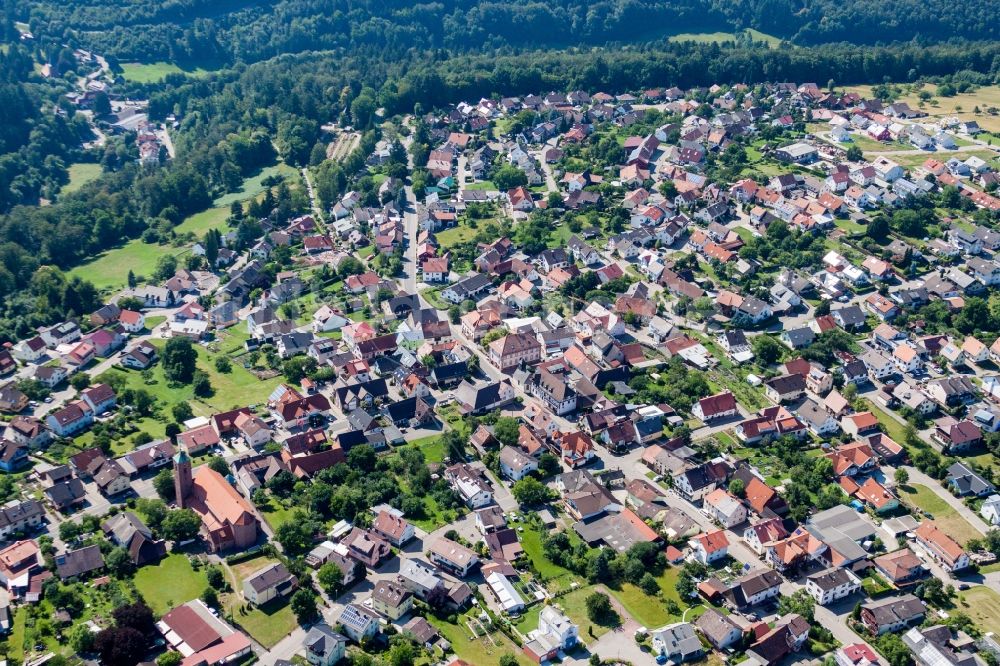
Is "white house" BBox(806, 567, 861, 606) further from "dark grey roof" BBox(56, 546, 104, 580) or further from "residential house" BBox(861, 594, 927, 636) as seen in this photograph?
"dark grey roof" BBox(56, 546, 104, 580)

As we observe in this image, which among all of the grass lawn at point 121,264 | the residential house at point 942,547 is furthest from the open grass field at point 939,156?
the grass lawn at point 121,264

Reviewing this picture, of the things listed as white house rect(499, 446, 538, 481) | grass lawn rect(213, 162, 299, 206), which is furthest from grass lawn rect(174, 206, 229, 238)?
white house rect(499, 446, 538, 481)

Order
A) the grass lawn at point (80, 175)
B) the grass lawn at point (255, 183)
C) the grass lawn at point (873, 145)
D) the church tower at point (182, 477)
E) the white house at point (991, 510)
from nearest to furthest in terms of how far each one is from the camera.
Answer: the church tower at point (182, 477) → the white house at point (991, 510) → the grass lawn at point (255, 183) → the grass lawn at point (873, 145) → the grass lawn at point (80, 175)

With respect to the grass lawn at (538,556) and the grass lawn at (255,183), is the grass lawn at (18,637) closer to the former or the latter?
the grass lawn at (538,556)

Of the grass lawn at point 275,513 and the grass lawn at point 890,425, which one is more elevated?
the grass lawn at point 275,513

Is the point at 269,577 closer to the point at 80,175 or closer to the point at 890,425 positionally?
the point at 890,425

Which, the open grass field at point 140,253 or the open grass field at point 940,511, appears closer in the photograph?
the open grass field at point 940,511
